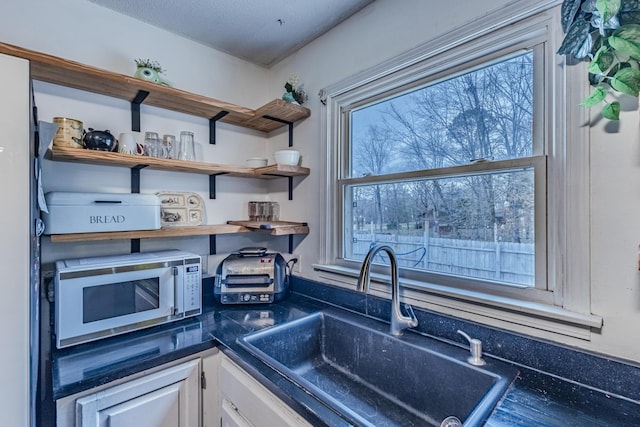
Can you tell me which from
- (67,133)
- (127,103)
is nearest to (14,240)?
(67,133)

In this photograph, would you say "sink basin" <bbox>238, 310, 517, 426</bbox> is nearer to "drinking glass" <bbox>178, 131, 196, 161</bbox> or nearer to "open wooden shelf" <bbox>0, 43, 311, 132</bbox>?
"drinking glass" <bbox>178, 131, 196, 161</bbox>

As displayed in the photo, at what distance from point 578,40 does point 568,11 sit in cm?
10

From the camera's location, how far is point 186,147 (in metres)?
1.72

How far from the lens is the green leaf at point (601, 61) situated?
2.70 feet

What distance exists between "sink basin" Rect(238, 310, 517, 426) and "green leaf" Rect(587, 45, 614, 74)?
3.08 feet

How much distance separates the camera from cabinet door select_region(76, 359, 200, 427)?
104cm

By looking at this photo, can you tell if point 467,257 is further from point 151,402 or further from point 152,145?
point 152,145

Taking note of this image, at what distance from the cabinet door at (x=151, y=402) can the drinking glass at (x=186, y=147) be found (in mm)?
1060

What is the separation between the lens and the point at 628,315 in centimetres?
88

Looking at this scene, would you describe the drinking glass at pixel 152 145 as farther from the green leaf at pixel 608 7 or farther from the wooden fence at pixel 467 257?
the green leaf at pixel 608 7

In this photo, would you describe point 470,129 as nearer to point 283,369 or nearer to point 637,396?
point 637,396

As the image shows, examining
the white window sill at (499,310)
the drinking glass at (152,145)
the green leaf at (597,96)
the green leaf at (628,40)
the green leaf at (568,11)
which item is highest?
the green leaf at (568,11)

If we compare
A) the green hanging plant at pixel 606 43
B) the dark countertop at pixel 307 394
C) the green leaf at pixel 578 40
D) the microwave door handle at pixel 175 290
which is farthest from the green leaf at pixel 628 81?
the microwave door handle at pixel 175 290

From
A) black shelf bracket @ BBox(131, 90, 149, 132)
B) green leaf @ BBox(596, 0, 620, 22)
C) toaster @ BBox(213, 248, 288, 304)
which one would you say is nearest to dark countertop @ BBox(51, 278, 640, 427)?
toaster @ BBox(213, 248, 288, 304)
